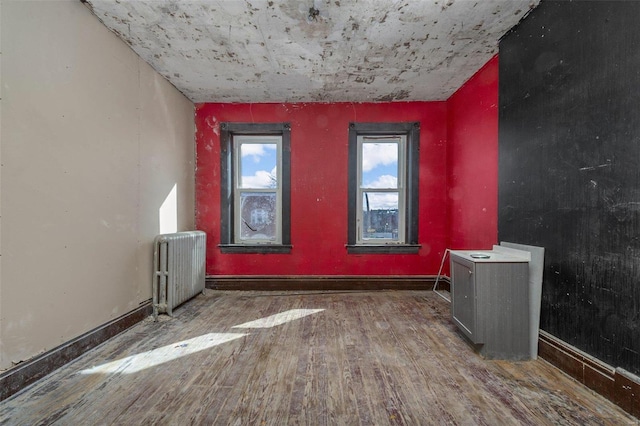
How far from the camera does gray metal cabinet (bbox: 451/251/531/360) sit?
84.0 inches

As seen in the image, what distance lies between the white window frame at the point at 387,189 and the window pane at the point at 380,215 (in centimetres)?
4

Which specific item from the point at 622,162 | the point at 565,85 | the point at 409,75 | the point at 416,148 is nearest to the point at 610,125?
the point at 622,162

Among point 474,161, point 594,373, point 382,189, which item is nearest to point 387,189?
point 382,189

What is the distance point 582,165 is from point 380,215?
8.42 feet

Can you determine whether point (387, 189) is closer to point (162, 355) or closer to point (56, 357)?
point (162, 355)

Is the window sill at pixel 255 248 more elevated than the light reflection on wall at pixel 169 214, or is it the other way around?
the light reflection on wall at pixel 169 214

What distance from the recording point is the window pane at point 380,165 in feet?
13.8

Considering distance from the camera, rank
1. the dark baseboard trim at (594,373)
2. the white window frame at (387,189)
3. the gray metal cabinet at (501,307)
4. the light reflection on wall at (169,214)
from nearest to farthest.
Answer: the dark baseboard trim at (594,373) → the gray metal cabinet at (501,307) → the light reflection on wall at (169,214) → the white window frame at (387,189)

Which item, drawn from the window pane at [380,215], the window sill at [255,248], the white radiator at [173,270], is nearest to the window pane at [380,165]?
the window pane at [380,215]

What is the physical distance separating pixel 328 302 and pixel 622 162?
113 inches

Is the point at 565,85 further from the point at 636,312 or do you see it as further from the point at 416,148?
the point at 416,148

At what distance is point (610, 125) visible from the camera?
5.43 ft

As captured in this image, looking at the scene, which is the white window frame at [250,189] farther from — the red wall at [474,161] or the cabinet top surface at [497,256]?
the cabinet top surface at [497,256]

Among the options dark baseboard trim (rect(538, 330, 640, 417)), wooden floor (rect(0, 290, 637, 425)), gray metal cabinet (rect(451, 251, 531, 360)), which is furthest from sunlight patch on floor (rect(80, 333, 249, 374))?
dark baseboard trim (rect(538, 330, 640, 417))
